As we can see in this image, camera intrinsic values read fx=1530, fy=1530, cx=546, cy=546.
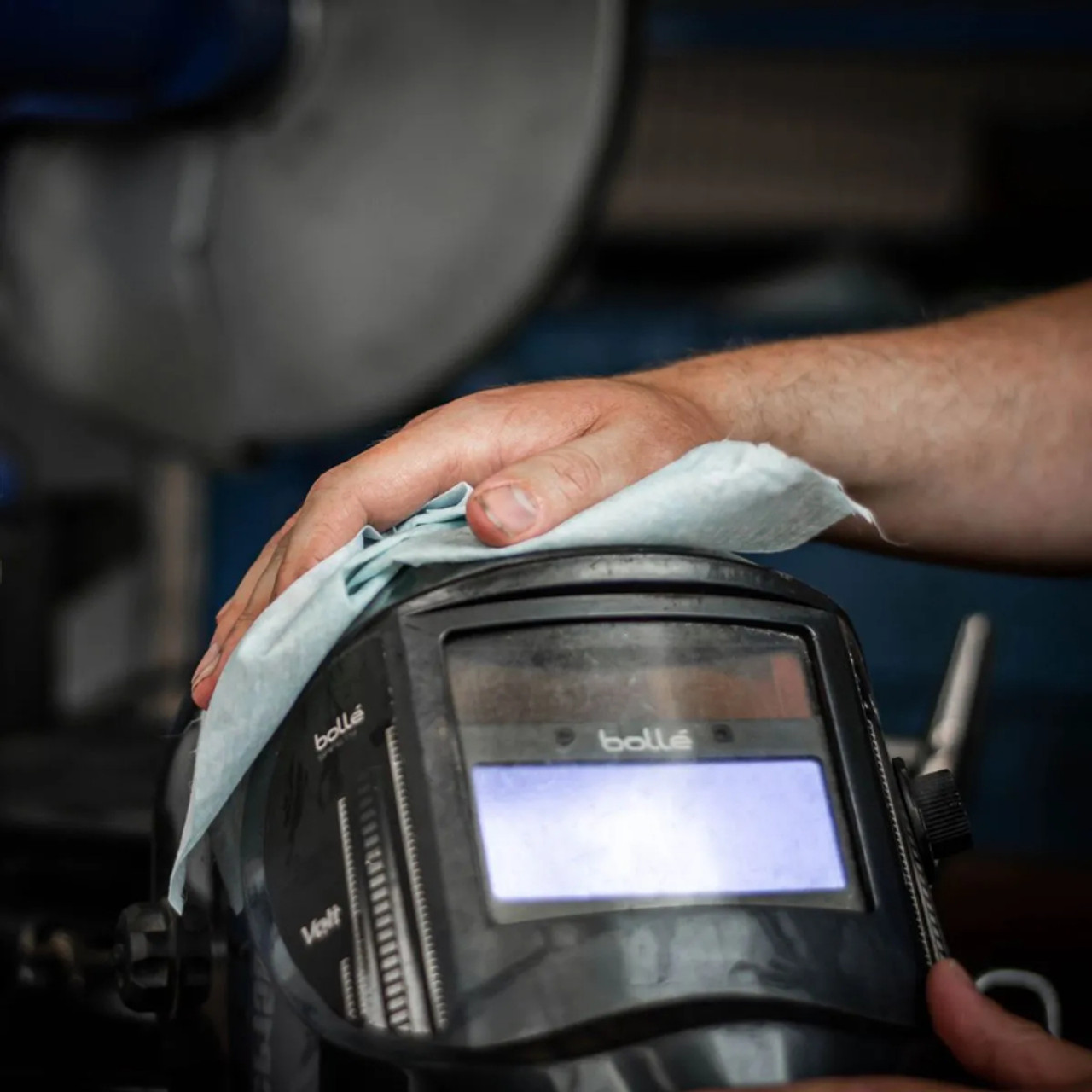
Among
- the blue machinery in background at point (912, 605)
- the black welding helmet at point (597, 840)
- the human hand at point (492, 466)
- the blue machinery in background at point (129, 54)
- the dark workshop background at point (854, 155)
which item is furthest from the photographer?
the dark workshop background at point (854, 155)

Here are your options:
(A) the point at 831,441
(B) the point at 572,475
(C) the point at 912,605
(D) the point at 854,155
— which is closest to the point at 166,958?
(B) the point at 572,475

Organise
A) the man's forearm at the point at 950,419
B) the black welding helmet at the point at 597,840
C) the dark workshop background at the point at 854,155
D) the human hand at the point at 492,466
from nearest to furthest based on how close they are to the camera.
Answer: the black welding helmet at the point at 597,840 → the human hand at the point at 492,466 → the man's forearm at the point at 950,419 → the dark workshop background at the point at 854,155

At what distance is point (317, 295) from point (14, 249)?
0.83ft

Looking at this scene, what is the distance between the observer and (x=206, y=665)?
52 centimetres

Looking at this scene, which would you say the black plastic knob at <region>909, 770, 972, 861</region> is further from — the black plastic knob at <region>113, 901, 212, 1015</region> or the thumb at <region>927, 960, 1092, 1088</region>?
the black plastic knob at <region>113, 901, 212, 1015</region>

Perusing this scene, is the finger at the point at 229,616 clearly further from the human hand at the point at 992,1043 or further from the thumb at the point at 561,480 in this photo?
the human hand at the point at 992,1043

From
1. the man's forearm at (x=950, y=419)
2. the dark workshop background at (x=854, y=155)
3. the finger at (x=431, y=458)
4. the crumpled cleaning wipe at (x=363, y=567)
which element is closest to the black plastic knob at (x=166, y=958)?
the crumpled cleaning wipe at (x=363, y=567)

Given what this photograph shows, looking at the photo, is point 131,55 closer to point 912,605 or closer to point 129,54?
point 129,54

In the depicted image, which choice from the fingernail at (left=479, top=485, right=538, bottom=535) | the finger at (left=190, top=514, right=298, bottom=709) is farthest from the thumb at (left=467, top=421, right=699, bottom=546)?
the finger at (left=190, top=514, right=298, bottom=709)

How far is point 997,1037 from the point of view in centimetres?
42

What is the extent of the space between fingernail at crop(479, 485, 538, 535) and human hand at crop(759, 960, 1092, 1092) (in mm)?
176

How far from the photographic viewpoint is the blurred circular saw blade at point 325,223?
39.0 inches

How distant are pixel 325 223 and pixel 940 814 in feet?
2.30

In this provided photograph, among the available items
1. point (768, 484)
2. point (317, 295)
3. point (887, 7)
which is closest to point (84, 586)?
point (317, 295)
